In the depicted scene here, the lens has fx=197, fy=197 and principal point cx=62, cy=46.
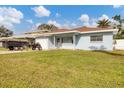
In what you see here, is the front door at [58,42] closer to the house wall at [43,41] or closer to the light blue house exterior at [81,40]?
the light blue house exterior at [81,40]

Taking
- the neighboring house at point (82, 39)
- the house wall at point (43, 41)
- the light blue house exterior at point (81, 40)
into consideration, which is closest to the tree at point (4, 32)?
the house wall at point (43, 41)

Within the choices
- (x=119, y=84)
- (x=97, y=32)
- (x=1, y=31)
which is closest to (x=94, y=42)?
(x=97, y=32)

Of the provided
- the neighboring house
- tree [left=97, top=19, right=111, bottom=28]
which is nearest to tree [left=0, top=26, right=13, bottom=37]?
tree [left=97, top=19, right=111, bottom=28]

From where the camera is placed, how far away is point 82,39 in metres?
26.0

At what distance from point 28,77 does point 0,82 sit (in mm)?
1282

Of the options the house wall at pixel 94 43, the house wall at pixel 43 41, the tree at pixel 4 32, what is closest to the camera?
the house wall at pixel 94 43

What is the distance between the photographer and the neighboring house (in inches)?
945

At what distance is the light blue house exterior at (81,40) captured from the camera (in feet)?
78.7

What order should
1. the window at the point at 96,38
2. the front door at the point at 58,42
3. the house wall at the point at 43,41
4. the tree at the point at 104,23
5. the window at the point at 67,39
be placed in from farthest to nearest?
the tree at the point at 104,23
the house wall at the point at 43,41
the front door at the point at 58,42
the window at the point at 67,39
the window at the point at 96,38

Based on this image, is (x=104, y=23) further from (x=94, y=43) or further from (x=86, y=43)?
(x=94, y=43)

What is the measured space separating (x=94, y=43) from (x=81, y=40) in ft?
6.39

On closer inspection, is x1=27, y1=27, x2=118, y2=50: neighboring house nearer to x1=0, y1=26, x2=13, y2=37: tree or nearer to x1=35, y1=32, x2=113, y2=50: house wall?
x1=35, y1=32, x2=113, y2=50: house wall

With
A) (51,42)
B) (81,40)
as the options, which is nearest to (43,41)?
(51,42)

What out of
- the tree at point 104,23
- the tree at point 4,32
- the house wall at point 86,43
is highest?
the tree at point 104,23
